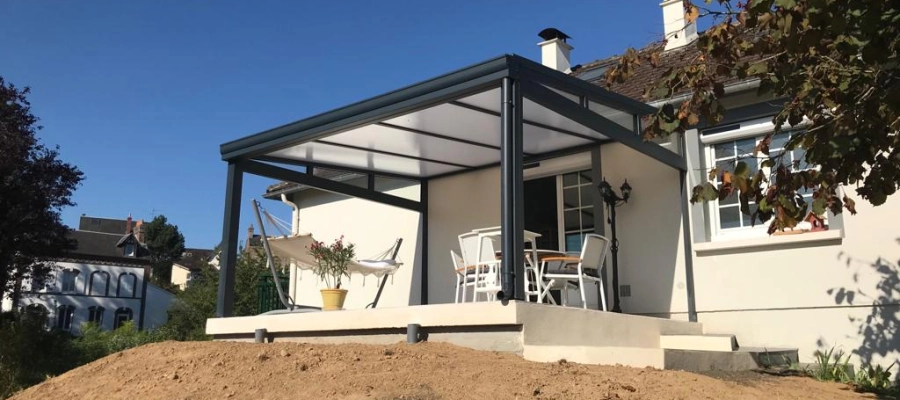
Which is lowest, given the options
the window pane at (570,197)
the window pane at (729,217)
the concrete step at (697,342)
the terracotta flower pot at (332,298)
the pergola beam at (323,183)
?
the concrete step at (697,342)

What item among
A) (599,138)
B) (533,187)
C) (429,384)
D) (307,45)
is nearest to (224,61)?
(307,45)

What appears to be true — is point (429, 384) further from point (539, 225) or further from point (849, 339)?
point (539, 225)

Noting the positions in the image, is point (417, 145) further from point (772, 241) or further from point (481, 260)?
point (772, 241)

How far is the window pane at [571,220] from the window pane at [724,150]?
1.93 m

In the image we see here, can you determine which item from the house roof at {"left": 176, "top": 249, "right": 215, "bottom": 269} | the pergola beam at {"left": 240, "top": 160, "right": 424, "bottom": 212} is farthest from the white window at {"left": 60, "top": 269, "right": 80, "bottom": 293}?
the pergola beam at {"left": 240, "top": 160, "right": 424, "bottom": 212}

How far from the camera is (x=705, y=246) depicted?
7820mm

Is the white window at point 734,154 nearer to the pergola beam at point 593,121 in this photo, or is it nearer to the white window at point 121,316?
the pergola beam at point 593,121

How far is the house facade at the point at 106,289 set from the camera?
155ft

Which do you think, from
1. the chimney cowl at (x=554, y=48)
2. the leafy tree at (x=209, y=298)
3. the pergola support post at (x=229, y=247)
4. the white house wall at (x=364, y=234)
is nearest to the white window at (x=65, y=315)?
the leafy tree at (x=209, y=298)

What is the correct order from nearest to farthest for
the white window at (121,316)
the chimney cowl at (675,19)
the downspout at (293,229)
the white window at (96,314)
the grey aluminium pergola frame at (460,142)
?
1. the grey aluminium pergola frame at (460,142)
2. the chimney cowl at (675,19)
3. the downspout at (293,229)
4. the white window at (96,314)
5. the white window at (121,316)

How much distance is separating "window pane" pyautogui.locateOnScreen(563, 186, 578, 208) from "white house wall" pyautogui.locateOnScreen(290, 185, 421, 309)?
246cm

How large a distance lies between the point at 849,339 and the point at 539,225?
13.1ft

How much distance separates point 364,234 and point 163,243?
207 feet

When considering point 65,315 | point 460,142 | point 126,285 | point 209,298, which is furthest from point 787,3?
point 126,285
